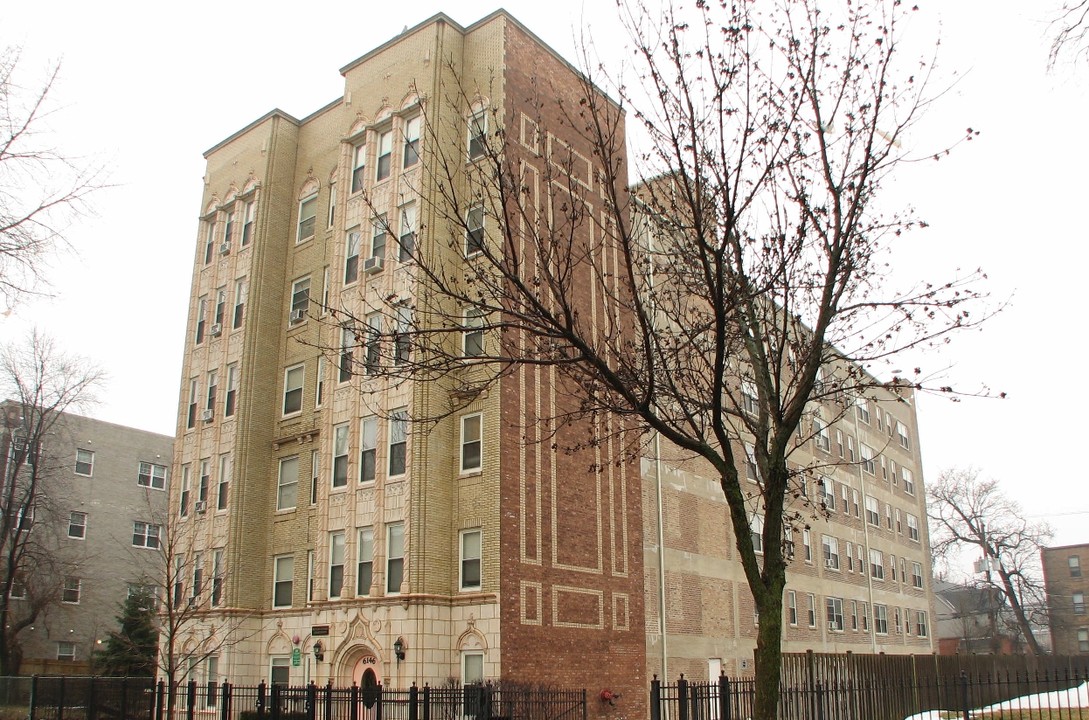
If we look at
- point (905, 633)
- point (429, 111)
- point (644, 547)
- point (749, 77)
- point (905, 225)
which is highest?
point (429, 111)

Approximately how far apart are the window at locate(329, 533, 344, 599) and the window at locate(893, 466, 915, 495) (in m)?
39.3

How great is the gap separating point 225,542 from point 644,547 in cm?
1385

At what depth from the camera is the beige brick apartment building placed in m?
25.8

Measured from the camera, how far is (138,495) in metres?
55.6

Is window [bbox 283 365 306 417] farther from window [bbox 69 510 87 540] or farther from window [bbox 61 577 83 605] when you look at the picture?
window [bbox 69 510 87 540]

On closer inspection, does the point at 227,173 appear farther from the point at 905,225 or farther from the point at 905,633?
the point at 905,633

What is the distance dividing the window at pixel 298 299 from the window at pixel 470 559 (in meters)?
11.3

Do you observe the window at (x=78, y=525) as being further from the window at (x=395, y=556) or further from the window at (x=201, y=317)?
the window at (x=395, y=556)

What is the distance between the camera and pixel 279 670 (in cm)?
2952

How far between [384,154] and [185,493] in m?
14.3

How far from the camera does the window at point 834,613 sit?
4206 cm

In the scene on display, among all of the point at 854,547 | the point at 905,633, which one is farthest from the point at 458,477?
the point at 905,633

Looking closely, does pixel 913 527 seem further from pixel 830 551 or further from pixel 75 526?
pixel 75 526

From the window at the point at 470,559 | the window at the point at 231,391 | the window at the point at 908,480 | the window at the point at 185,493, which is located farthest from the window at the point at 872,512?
the window at the point at 185,493
